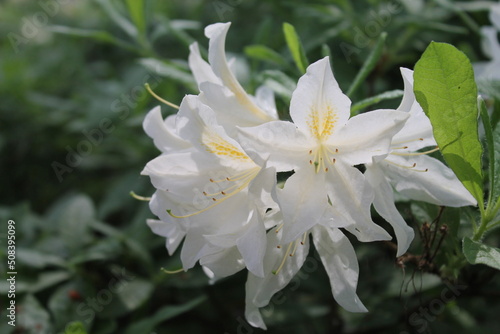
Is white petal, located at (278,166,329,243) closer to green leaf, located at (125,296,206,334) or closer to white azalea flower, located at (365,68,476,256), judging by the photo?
white azalea flower, located at (365,68,476,256)

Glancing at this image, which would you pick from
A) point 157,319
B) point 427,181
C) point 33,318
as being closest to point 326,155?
point 427,181

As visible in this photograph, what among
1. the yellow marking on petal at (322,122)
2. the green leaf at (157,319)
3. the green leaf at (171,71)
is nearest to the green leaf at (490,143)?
the yellow marking on petal at (322,122)

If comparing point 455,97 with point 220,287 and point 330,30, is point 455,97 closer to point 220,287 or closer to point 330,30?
point 330,30

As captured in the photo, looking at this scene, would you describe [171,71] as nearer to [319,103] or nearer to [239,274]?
[239,274]

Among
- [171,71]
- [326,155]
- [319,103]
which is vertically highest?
[319,103]

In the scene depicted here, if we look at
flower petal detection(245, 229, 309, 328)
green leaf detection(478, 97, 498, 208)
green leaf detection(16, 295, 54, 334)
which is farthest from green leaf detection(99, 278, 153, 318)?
green leaf detection(478, 97, 498, 208)

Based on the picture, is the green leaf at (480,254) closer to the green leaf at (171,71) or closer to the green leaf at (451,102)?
the green leaf at (451,102)
